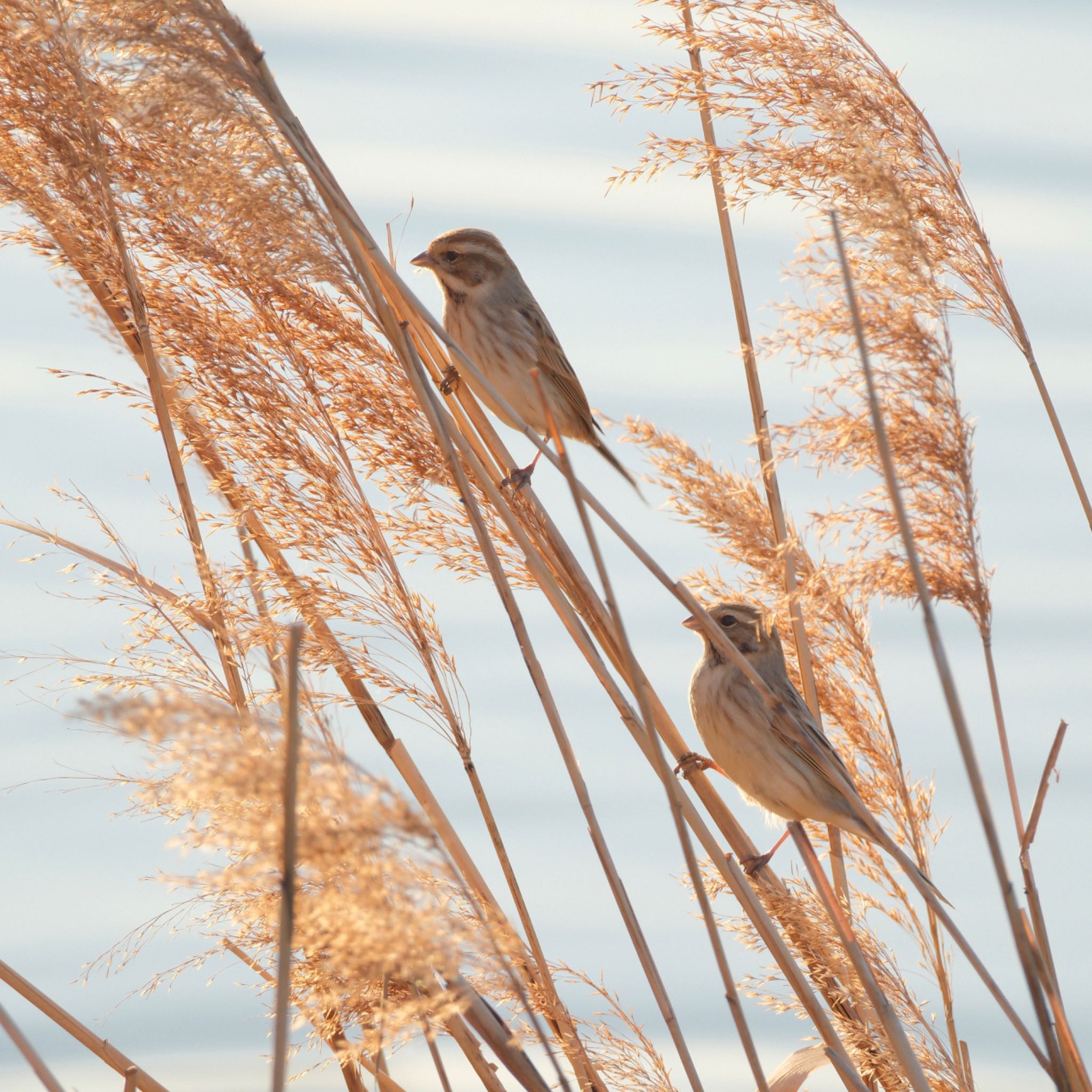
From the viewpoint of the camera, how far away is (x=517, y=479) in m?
2.85

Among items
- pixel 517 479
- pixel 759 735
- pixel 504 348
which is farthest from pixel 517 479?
pixel 504 348

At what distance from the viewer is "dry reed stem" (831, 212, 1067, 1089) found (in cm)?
138

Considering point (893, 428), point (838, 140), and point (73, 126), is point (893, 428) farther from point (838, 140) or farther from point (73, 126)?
point (73, 126)

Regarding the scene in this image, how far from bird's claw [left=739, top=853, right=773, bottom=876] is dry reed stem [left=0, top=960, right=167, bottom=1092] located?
4.04 feet

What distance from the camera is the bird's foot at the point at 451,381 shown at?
3.26 meters

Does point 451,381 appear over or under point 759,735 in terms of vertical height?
over

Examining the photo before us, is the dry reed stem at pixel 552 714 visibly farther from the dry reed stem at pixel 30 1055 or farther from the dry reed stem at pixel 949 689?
the dry reed stem at pixel 30 1055

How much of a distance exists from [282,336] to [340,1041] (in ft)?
4.62

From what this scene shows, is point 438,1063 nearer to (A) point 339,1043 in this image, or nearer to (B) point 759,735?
(A) point 339,1043

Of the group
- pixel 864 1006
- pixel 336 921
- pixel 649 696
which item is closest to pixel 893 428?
pixel 649 696

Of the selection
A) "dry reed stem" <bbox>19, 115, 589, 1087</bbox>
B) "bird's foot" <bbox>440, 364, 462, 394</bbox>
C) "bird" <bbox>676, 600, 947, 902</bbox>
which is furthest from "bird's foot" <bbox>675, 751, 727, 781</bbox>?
"bird's foot" <bbox>440, 364, 462, 394</bbox>

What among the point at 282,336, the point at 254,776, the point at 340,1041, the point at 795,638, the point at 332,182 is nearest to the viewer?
the point at 254,776

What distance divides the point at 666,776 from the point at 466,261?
2.88 m

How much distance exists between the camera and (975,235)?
2373 mm
